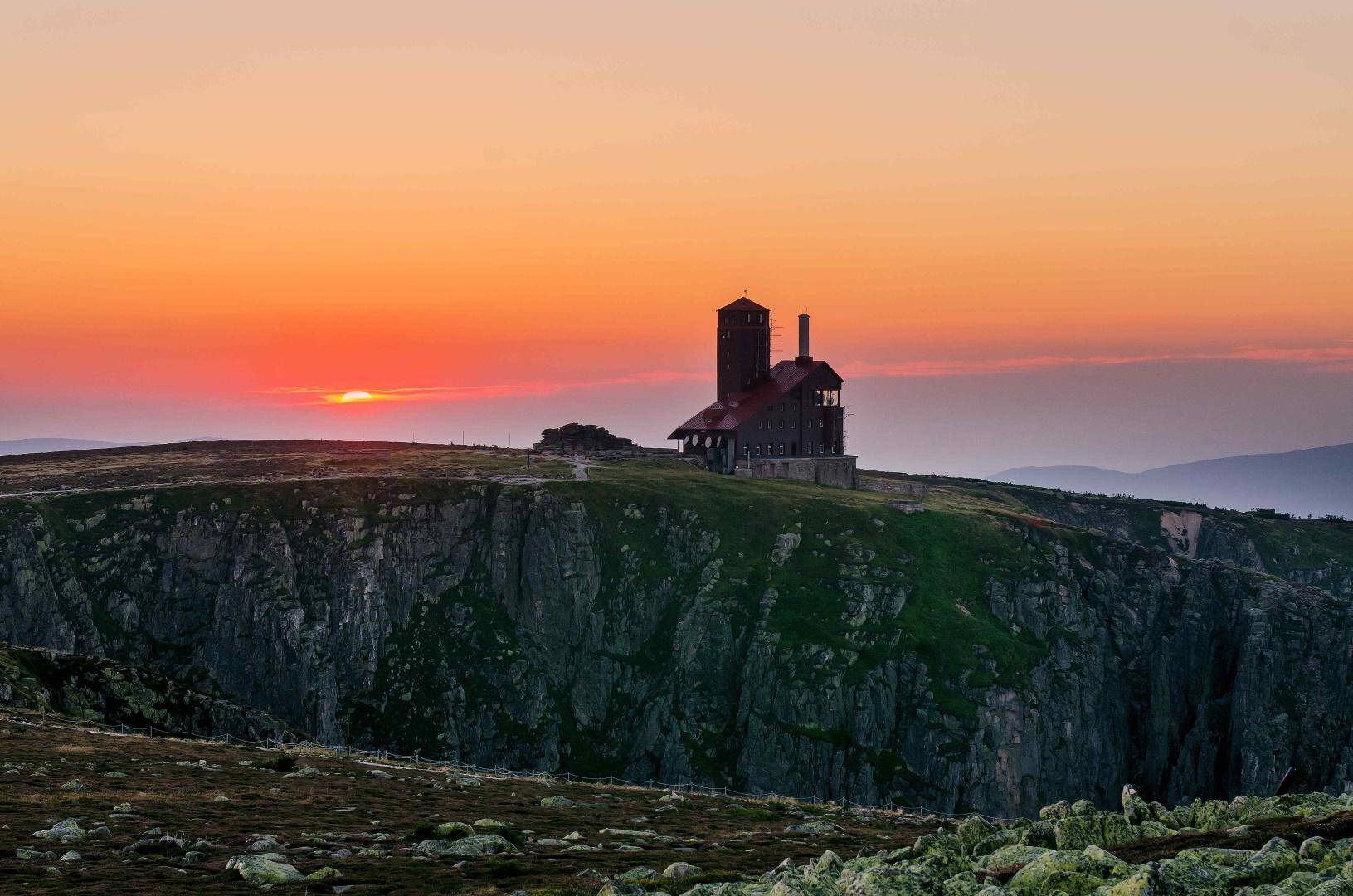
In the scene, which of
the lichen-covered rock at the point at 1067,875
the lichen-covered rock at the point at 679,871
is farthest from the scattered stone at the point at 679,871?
the lichen-covered rock at the point at 1067,875

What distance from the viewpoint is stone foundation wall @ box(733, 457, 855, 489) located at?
591 feet

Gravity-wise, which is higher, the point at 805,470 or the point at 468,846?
the point at 805,470

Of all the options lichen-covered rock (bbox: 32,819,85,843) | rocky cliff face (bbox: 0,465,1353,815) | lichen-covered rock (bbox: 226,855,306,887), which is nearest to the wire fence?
rocky cliff face (bbox: 0,465,1353,815)

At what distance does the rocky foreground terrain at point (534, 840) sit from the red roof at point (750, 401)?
408 ft

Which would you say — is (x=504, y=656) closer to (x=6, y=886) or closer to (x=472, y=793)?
(x=472, y=793)

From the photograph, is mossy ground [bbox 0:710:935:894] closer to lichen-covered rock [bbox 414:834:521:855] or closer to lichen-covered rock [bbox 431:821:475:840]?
lichen-covered rock [bbox 414:834:521:855]

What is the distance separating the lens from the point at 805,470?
185250mm

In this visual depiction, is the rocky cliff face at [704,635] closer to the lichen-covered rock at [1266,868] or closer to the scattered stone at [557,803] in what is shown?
the scattered stone at [557,803]

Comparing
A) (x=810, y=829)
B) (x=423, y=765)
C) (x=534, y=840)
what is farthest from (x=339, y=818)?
(x=423, y=765)

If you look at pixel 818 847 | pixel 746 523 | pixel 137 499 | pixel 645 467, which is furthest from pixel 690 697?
pixel 818 847

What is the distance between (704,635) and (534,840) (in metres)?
93.6

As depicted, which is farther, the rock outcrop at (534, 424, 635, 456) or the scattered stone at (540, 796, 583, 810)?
the rock outcrop at (534, 424, 635, 456)

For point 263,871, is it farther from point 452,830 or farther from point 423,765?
point 423,765

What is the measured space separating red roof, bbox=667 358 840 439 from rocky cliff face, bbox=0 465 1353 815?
30.7m
